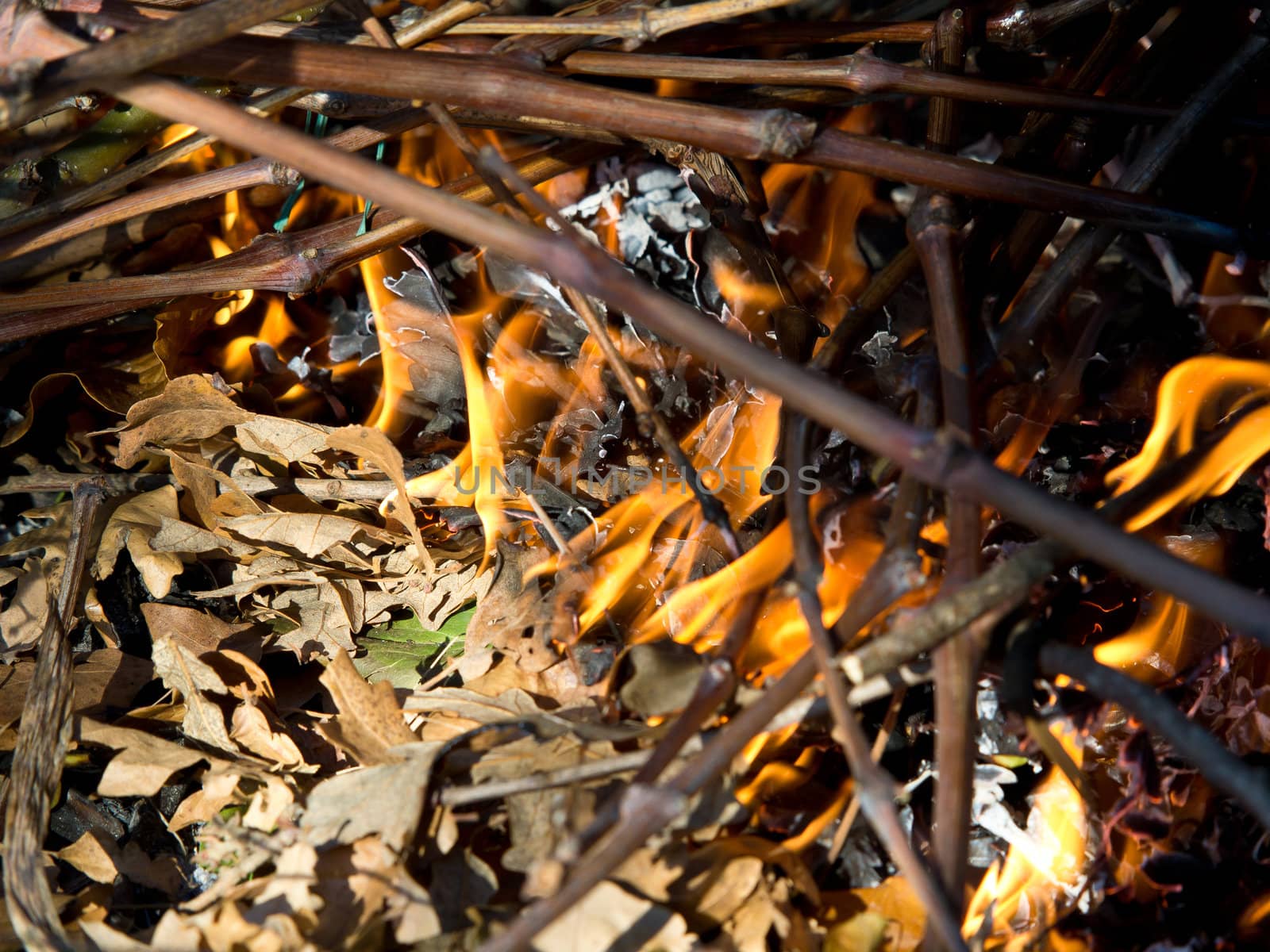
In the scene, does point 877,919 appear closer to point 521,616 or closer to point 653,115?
point 521,616

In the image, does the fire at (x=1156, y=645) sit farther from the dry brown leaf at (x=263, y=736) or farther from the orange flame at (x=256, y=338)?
the orange flame at (x=256, y=338)

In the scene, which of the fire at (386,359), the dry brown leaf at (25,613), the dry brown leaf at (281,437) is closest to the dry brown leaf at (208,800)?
the dry brown leaf at (25,613)

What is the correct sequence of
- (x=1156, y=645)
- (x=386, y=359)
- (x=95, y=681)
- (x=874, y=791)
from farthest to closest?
(x=386, y=359), (x=95, y=681), (x=1156, y=645), (x=874, y=791)

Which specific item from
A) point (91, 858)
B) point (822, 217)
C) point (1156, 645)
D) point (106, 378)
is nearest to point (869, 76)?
point (822, 217)

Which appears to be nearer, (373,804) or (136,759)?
(373,804)

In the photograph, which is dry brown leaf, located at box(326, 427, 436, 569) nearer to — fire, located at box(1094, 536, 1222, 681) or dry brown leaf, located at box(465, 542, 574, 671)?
dry brown leaf, located at box(465, 542, 574, 671)
